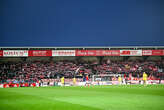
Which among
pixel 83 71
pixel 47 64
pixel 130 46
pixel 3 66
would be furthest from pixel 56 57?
pixel 130 46

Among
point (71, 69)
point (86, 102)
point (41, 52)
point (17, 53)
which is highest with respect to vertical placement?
point (41, 52)

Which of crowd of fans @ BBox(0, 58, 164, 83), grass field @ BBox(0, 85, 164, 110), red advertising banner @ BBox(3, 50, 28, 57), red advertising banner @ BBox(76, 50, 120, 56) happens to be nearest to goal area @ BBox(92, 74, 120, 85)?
crowd of fans @ BBox(0, 58, 164, 83)

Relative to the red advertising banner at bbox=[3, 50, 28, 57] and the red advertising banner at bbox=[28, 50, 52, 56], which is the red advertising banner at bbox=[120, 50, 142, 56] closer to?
the red advertising banner at bbox=[28, 50, 52, 56]

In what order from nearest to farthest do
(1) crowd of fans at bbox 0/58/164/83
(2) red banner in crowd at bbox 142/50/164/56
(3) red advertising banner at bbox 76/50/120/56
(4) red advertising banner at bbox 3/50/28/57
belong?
(1) crowd of fans at bbox 0/58/164/83, (4) red advertising banner at bbox 3/50/28/57, (3) red advertising banner at bbox 76/50/120/56, (2) red banner in crowd at bbox 142/50/164/56

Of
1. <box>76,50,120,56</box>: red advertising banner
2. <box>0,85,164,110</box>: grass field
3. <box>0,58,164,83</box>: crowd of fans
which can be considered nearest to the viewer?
<box>0,85,164,110</box>: grass field

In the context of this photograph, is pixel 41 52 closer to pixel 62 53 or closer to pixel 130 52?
pixel 62 53

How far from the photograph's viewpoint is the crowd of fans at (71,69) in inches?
1983

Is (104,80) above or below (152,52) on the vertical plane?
below

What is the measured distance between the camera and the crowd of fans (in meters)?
50.4

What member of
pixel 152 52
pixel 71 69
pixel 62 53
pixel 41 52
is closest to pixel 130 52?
pixel 152 52

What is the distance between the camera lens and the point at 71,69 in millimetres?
53938

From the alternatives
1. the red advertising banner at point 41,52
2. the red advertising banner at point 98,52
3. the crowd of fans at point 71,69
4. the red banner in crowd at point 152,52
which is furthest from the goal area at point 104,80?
the red advertising banner at point 41,52

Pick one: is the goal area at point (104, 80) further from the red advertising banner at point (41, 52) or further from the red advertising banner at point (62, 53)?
the red advertising banner at point (41, 52)

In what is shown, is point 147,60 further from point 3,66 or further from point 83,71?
point 3,66
